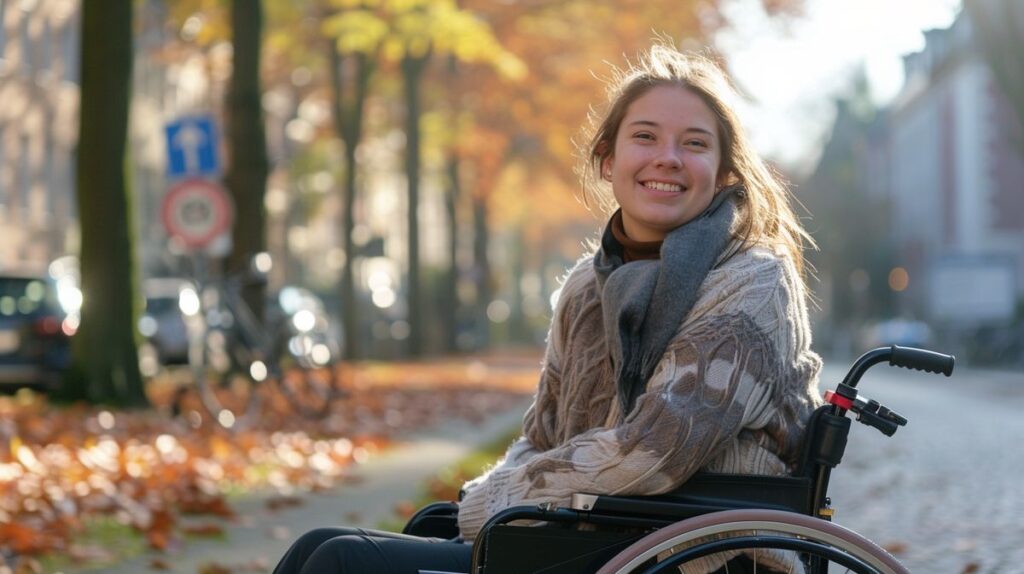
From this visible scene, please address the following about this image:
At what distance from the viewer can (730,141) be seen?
3.94m

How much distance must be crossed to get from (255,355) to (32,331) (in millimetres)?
7275

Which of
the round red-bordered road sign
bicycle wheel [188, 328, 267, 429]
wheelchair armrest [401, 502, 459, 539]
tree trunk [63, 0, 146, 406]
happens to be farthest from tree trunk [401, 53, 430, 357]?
wheelchair armrest [401, 502, 459, 539]

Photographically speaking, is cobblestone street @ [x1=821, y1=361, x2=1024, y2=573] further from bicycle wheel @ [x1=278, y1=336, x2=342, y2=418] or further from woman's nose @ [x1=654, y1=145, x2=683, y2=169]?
bicycle wheel @ [x1=278, y1=336, x2=342, y2=418]

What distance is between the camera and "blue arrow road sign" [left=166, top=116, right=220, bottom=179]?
1617 centimetres

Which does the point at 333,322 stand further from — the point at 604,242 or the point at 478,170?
the point at 604,242

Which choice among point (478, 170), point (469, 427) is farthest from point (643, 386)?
point (478, 170)

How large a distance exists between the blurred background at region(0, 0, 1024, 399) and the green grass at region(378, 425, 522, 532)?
5.41 feet

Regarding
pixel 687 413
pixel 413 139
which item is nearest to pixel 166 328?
pixel 413 139

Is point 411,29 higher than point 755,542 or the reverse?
higher

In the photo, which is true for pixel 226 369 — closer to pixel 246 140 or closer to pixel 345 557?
pixel 246 140

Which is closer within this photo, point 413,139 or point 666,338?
point 666,338

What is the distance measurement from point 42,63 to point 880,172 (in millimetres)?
71401

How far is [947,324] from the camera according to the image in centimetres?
5775

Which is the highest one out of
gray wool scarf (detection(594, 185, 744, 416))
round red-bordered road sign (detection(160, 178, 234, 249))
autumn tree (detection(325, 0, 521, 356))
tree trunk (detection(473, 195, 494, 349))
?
autumn tree (detection(325, 0, 521, 356))
